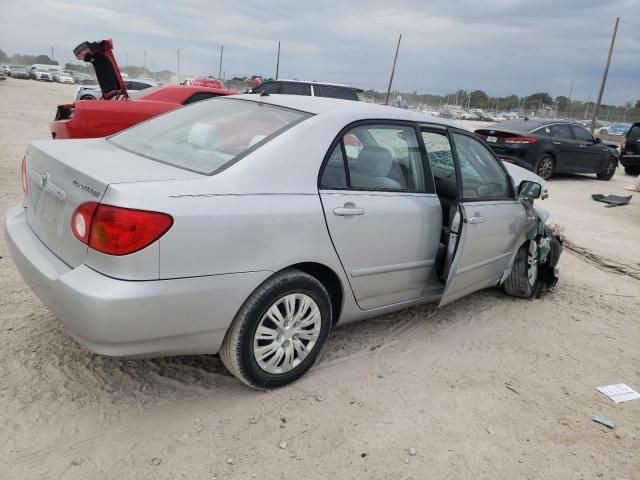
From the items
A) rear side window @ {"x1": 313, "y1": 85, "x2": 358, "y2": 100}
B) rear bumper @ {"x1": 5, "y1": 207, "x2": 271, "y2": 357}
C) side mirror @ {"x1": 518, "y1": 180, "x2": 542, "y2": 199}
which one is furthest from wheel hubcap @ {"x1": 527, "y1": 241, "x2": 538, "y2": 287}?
rear side window @ {"x1": 313, "y1": 85, "x2": 358, "y2": 100}

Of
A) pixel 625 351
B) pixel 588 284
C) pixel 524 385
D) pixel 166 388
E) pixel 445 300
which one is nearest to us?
pixel 166 388

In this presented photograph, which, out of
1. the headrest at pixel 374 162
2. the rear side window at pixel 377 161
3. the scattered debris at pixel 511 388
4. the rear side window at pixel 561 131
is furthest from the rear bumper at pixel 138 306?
the rear side window at pixel 561 131

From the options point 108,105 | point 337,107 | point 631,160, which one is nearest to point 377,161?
point 337,107

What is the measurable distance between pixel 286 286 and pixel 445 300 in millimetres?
1432

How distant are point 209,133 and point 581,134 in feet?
42.9

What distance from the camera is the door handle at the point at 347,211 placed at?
117 inches

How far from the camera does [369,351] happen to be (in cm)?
358

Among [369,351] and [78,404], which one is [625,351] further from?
[78,404]

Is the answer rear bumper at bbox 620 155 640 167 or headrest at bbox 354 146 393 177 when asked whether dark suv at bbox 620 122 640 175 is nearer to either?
rear bumper at bbox 620 155 640 167

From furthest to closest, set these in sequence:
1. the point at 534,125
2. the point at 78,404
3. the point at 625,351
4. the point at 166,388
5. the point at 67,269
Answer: the point at 534,125, the point at 625,351, the point at 166,388, the point at 78,404, the point at 67,269

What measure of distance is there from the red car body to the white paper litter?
5293 mm

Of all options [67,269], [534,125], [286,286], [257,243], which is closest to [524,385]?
[286,286]

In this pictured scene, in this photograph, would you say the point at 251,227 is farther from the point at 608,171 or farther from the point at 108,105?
the point at 608,171

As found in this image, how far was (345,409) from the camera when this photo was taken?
2.91m
